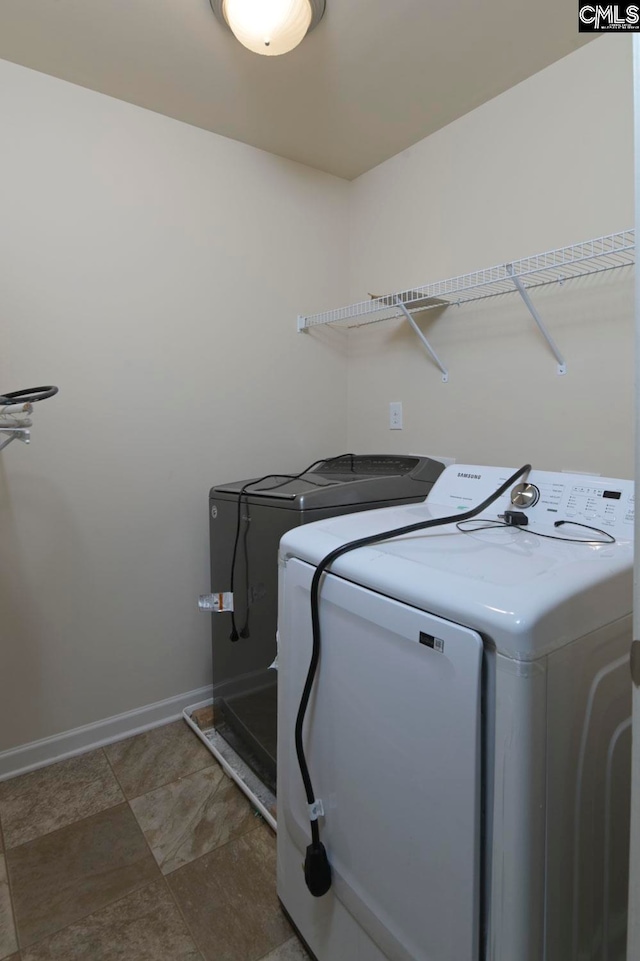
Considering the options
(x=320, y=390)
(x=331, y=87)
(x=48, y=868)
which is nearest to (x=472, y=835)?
(x=48, y=868)

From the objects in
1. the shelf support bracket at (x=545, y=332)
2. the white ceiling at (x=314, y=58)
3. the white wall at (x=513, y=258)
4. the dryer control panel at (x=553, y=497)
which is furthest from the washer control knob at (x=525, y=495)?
the white ceiling at (x=314, y=58)

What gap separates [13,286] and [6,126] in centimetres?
51

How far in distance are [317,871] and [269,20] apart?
2095 millimetres

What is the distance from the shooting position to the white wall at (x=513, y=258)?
4.77 ft

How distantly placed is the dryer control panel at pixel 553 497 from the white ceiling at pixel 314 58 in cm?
134

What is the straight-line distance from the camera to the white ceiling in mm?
1399

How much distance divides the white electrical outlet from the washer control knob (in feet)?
3.39

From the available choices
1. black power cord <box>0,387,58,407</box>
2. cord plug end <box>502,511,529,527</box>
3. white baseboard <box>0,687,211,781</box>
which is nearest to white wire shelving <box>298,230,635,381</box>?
cord plug end <box>502,511,529,527</box>

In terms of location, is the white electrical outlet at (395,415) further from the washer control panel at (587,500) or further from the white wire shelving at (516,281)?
the washer control panel at (587,500)

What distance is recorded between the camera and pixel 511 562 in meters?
0.85

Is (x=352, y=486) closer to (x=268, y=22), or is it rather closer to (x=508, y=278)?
(x=508, y=278)

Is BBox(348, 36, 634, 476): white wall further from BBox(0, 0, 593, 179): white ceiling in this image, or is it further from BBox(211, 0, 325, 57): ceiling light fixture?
BBox(211, 0, 325, 57): ceiling light fixture

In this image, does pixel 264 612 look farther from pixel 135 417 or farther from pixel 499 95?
pixel 499 95

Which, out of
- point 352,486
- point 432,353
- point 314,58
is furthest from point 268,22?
point 352,486
